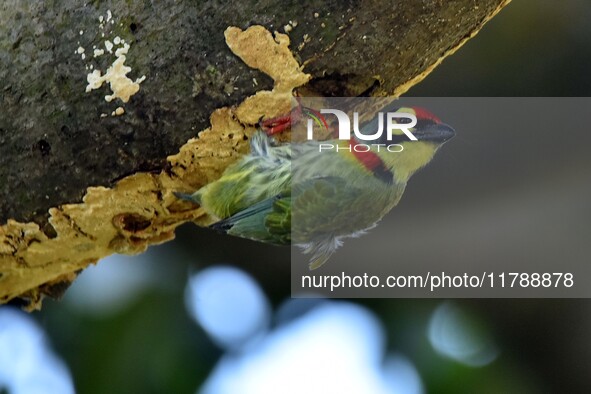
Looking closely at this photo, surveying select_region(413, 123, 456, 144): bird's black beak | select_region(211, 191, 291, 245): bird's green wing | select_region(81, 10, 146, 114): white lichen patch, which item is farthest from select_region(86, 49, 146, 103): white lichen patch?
select_region(413, 123, 456, 144): bird's black beak

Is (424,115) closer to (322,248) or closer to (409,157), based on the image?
(409,157)

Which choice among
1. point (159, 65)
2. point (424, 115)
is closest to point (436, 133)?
point (424, 115)

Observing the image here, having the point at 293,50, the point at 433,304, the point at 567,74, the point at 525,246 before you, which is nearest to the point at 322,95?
the point at 293,50

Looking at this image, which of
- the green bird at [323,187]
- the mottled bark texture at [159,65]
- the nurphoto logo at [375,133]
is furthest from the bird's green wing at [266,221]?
the mottled bark texture at [159,65]

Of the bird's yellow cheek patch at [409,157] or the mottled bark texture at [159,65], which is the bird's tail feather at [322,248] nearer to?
the bird's yellow cheek patch at [409,157]

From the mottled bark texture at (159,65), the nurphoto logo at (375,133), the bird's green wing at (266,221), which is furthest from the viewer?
the bird's green wing at (266,221)

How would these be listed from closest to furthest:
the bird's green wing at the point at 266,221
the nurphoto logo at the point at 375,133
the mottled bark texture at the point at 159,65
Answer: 1. the mottled bark texture at the point at 159,65
2. the nurphoto logo at the point at 375,133
3. the bird's green wing at the point at 266,221

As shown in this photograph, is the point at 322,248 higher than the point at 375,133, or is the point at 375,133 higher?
the point at 375,133
